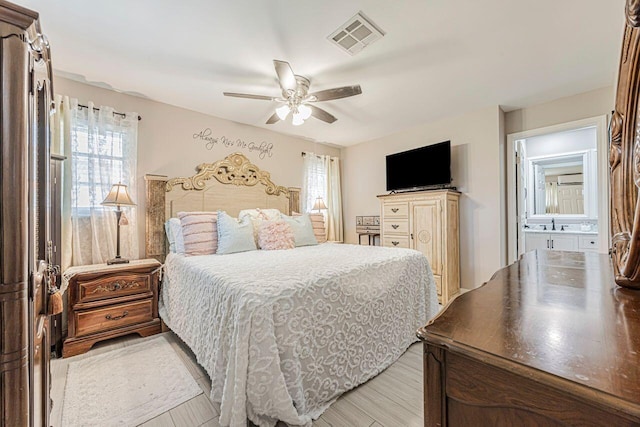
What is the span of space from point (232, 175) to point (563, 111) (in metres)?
4.20

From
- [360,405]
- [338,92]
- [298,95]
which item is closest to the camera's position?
[360,405]

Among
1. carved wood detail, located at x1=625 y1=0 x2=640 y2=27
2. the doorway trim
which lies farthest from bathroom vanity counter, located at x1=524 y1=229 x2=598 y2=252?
carved wood detail, located at x1=625 y1=0 x2=640 y2=27

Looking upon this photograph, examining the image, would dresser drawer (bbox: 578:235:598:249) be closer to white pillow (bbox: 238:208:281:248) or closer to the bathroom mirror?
the bathroom mirror

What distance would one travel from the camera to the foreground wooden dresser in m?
0.37

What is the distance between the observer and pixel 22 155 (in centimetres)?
60

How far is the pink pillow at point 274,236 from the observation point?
288 centimetres

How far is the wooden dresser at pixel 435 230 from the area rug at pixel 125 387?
2939 mm

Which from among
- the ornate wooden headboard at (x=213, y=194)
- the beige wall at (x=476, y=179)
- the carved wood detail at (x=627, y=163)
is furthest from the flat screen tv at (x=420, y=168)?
the carved wood detail at (x=627, y=163)

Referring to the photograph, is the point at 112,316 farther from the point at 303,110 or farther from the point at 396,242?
the point at 396,242

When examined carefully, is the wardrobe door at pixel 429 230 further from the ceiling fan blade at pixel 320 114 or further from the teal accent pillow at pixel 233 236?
the teal accent pillow at pixel 233 236

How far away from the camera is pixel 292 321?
Result: 55.3 inches

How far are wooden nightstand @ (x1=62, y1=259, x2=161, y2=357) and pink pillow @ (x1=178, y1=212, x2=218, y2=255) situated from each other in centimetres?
43

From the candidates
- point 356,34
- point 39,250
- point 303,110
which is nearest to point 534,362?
point 39,250

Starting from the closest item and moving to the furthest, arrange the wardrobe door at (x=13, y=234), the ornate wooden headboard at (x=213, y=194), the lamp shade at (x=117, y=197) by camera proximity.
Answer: the wardrobe door at (x=13, y=234), the lamp shade at (x=117, y=197), the ornate wooden headboard at (x=213, y=194)
